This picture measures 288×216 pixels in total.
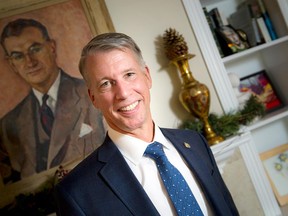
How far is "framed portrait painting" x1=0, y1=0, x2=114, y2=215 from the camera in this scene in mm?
1333

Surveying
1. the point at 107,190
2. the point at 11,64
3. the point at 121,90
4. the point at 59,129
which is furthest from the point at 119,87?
the point at 11,64

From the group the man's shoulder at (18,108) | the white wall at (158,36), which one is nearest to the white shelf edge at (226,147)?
the white wall at (158,36)

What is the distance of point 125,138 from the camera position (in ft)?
3.02

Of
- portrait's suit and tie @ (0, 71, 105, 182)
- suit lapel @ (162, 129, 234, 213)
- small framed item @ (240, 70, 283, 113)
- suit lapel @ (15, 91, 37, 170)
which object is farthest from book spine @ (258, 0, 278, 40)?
suit lapel @ (15, 91, 37, 170)

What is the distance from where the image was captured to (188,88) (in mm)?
1533

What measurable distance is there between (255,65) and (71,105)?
1349 millimetres

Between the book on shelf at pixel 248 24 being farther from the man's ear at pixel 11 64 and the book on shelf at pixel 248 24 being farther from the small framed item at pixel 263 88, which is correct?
the man's ear at pixel 11 64

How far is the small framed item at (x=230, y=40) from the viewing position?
5.80 ft

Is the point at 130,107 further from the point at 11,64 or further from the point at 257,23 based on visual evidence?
the point at 257,23

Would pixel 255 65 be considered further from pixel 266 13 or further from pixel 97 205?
pixel 97 205

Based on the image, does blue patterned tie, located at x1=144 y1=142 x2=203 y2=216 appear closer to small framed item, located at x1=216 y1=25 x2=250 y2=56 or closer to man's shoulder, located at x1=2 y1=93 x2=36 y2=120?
man's shoulder, located at x1=2 y1=93 x2=36 y2=120

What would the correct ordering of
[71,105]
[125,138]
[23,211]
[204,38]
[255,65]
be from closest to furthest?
[125,138] < [23,211] < [71,105] < [204,38] < [255,65]

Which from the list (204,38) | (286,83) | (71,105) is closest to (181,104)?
(204,38)

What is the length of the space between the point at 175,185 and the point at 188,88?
2.48 feet
